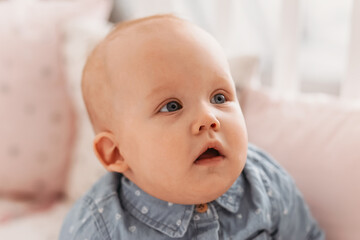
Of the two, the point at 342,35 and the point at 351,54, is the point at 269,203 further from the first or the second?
the point at 342,35

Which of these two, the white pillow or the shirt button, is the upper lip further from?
the white pillow

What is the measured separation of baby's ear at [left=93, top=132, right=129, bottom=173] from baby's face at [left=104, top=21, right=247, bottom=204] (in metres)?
0.04

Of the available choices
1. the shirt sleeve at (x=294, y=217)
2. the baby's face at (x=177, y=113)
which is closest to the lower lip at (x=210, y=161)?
the baby's face at (x=177, y=113)

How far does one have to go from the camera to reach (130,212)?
93 centimetres

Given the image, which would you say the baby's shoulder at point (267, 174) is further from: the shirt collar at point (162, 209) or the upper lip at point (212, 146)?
the upper lip at point (212, 146)

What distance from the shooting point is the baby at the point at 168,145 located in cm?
80

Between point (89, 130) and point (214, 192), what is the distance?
634 mm

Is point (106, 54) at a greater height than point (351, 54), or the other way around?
point (106, 54)

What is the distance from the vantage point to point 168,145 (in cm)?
80

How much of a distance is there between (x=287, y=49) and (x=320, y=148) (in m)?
0.30

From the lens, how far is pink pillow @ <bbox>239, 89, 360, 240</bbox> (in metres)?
1.03

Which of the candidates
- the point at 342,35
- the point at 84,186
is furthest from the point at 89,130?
the point at 342,35

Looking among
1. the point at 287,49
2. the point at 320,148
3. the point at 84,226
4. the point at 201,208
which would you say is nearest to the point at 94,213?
the point at 84,226

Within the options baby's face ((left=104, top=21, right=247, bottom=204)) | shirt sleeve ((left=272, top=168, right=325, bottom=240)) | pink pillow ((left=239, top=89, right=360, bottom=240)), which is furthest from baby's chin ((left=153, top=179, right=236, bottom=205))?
pink pillow ((left=239, top=89, right=360, bottom=240))
